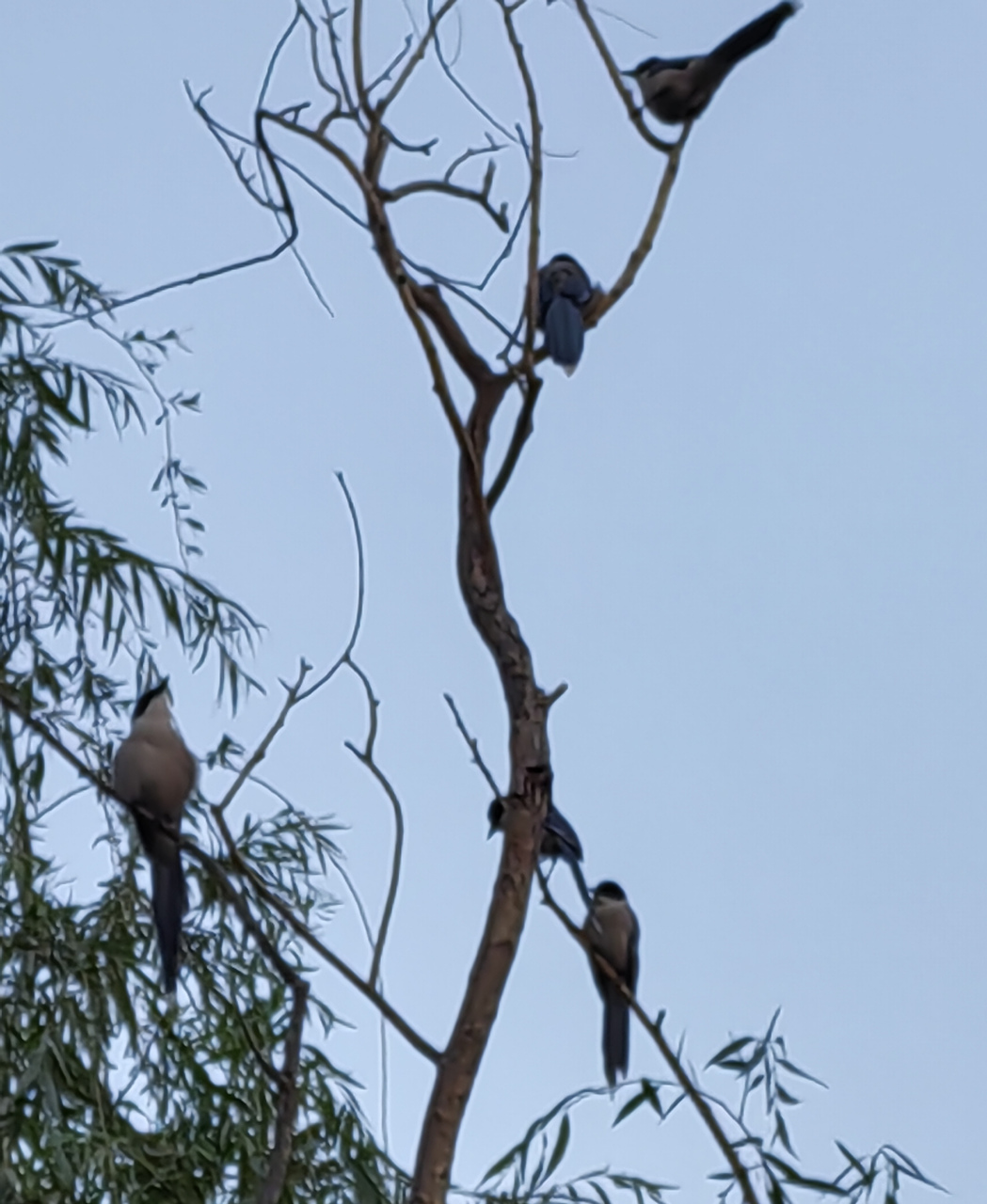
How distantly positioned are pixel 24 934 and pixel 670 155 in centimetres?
124

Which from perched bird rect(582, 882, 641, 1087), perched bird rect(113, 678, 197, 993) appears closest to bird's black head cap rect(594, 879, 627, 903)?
perched bird rect(582, 882, 641, 1087)

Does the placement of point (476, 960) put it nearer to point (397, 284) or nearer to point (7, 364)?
point (397, 284)

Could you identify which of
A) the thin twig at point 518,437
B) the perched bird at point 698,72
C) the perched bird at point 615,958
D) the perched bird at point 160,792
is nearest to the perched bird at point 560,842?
the perched bird at point 615,958

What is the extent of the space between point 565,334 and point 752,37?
55cm

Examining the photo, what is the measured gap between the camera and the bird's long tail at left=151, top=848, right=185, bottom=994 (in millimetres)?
2430

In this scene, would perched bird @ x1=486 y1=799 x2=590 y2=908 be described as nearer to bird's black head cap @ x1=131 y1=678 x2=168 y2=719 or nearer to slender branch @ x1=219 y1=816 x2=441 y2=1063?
bird's black head cap @ x1=131 y1=678 x2=168 y2=719

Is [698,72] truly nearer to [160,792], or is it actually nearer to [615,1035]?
[160,792]

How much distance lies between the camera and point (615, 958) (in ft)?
11.4

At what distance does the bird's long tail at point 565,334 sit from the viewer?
→ 289 centimetres

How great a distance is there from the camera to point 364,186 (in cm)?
168

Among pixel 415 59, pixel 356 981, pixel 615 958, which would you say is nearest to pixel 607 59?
pixel 415 59

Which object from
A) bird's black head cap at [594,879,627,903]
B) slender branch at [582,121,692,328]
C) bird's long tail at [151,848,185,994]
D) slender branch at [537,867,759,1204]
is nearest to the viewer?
slender branch at [537,867,759,1204]

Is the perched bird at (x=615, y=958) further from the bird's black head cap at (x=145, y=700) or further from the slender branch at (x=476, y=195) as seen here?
the slender branch at (x=476, y=195)

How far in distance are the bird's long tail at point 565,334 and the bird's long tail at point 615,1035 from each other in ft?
3.45
